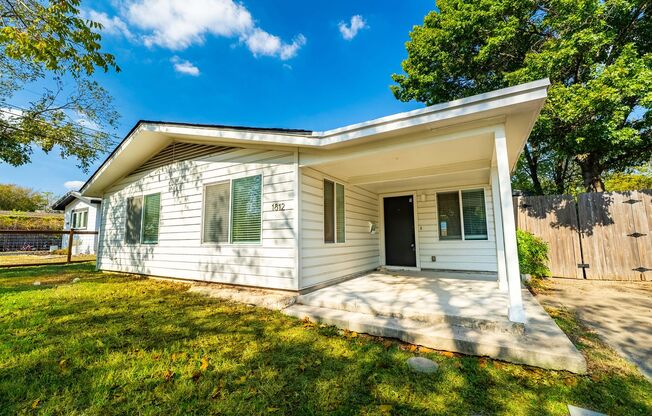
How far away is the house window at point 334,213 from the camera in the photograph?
543cm

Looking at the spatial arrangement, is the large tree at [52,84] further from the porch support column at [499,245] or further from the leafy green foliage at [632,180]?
the leafy green foliage at [632,180]

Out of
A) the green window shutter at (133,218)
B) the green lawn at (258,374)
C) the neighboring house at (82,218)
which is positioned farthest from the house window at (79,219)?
the green lawn at (258,374)

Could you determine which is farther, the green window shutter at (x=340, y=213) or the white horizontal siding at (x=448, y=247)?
the white horizontal siding at (x=448, y=247)

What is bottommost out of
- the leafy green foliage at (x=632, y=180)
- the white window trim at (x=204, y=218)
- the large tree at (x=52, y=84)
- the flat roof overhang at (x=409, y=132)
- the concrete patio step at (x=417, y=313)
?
the concrete patio step at (x=417, y=313)

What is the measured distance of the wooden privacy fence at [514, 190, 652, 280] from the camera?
19.3 feet

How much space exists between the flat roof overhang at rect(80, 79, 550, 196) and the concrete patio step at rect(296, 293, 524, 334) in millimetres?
2188

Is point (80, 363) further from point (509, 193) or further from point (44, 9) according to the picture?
point (44, 9)

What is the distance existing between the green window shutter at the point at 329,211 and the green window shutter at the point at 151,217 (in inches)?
174

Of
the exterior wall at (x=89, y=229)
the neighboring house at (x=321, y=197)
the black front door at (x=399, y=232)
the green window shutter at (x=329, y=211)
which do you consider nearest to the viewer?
the neighboring house at (x=321, y=197)

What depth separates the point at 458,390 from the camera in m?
2.14

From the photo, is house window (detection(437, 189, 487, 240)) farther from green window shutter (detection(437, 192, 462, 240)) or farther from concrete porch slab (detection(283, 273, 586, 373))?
concrete porch slab (detection(283, 273, 586, 373))

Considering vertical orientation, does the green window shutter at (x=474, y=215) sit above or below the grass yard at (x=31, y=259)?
above

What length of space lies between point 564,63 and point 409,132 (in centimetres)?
715

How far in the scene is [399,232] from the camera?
7.46 m
